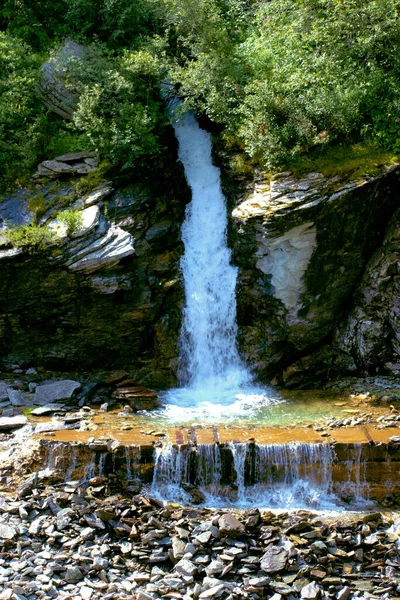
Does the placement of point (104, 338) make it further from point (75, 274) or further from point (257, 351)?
point (257, 351)

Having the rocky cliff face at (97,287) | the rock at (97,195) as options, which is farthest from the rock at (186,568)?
the rock at (97,195)

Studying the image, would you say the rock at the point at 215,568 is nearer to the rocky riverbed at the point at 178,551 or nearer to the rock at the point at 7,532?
the rocky riverbed at the point at 178,551

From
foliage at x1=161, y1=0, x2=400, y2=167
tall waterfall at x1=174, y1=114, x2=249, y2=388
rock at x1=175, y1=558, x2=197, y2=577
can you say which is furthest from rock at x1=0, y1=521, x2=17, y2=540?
foliage at x1=161, y1=0, x2=400, y2=167

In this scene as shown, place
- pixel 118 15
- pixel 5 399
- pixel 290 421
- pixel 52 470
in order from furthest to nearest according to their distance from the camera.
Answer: pixel 118 15 < pixel 5 399 < pixel 290 421 < pixel 52 470

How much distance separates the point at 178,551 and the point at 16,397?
6185mm

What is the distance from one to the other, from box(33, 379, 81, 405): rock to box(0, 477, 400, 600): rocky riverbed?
3326mm

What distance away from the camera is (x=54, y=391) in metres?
13.6

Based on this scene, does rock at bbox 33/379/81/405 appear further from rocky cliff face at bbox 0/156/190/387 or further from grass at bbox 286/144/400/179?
grass at bbox 286/144/400/179

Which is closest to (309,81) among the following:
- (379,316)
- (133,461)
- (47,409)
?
(379,316)

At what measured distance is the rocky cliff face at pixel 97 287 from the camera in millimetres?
14125

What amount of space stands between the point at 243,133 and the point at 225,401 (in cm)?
668

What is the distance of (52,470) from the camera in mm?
10578

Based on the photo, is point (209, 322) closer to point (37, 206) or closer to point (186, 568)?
point (37, 206)

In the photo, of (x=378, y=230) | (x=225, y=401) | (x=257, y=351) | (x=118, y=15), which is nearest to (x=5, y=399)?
(x=225, y=401)
